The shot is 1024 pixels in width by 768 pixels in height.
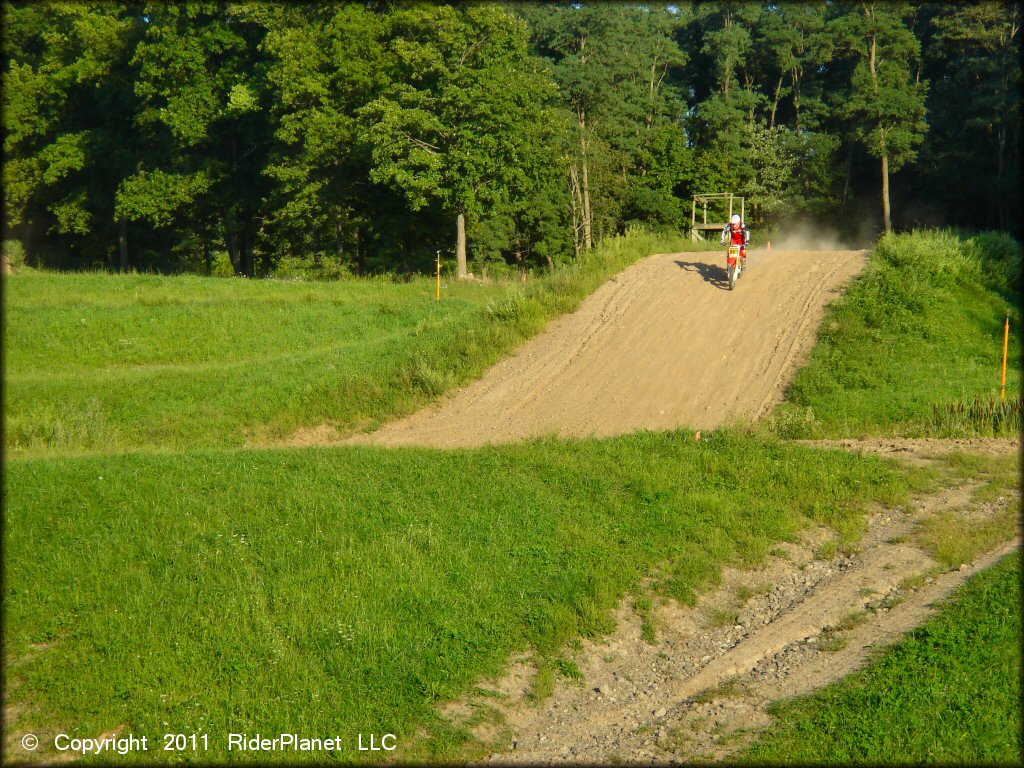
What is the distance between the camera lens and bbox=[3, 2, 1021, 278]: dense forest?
35875 millimetres

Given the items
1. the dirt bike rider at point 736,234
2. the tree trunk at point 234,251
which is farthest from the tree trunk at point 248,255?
the dirt bike rider at point 736,234

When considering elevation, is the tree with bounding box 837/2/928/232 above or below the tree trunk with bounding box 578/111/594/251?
above

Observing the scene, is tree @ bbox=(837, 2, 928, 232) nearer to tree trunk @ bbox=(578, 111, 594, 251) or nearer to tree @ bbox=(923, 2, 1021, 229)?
tree @ bbox=(923, 2, 1021, 229)

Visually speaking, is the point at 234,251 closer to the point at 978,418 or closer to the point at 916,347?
the point at 916,347

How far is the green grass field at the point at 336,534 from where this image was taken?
8141mm

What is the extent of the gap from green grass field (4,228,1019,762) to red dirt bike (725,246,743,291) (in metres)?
3.79

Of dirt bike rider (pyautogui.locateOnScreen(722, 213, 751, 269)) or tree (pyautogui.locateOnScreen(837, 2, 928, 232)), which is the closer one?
dirt bike rider (pyautogui.locateOnScreen(722, 213, 751, 269))

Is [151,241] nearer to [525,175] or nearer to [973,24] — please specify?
[525,175]

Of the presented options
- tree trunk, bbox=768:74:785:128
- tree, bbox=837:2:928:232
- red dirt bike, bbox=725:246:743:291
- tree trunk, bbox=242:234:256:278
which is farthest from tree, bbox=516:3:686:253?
red dirt bike, bbox=725:246:743:291

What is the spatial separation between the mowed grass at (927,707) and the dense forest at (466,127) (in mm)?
27984

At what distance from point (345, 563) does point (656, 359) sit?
12.7 m

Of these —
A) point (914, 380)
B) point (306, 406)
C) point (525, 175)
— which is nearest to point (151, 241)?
point (525, 175)

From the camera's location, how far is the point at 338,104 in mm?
39000

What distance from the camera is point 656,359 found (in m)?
21.3
